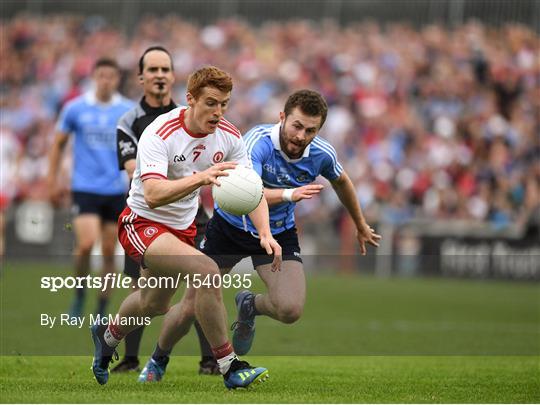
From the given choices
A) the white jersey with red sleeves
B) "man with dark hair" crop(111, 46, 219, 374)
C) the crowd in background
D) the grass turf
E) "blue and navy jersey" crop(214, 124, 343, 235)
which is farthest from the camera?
the crowd in background

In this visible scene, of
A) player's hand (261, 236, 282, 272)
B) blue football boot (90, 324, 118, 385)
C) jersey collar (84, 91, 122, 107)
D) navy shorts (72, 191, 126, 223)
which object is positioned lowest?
blue football boot (90, 324, 118, 385)

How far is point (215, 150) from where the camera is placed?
7.77m

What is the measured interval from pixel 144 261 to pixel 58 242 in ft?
50.7

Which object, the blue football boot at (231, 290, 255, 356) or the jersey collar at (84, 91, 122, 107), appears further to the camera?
the jersey collar at (84, 91, 122, 107)

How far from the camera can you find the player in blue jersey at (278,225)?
27.6 ft

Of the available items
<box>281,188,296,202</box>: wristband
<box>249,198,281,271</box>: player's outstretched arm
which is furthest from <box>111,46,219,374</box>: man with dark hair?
<box>249,198,281,271</box>: player's outstretched arm

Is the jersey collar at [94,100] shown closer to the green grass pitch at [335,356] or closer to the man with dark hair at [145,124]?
the green grass pitch at [335,356]

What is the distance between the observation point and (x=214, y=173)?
23.2 feet

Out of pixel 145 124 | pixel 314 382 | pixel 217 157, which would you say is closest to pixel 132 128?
pixel 145 124

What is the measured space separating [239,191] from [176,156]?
1.77 ft

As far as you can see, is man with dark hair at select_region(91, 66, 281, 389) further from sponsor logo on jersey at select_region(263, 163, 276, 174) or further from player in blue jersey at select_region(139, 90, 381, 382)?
sponsor logo on jersey at select_region(263, 163, 276, 174)

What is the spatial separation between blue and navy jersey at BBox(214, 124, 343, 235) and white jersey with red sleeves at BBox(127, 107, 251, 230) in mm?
709

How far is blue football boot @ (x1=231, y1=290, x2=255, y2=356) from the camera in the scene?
874 cm

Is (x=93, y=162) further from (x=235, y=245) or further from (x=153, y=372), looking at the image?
(x=153, y=372)
